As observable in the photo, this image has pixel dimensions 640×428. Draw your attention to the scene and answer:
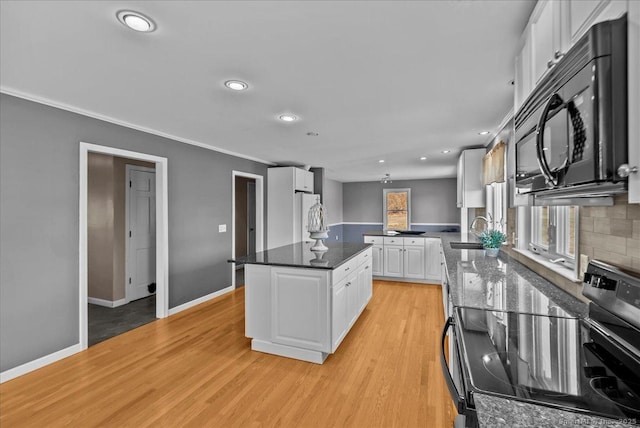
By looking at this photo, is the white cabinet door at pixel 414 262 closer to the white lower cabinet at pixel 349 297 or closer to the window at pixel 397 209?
the white lower cabinet at pixel 349 297

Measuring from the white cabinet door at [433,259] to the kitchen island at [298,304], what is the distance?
2864 mm

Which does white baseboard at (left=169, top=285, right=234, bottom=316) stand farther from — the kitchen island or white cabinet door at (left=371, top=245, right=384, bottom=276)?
white cabinet door at (left=371, top=245, right=384, bottom=276)

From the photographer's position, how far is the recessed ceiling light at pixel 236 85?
2.23m

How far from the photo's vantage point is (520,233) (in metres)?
2.60

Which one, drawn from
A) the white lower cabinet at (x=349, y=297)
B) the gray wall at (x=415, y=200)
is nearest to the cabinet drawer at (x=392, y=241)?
the white lower cabinet at (x=349, y=297)

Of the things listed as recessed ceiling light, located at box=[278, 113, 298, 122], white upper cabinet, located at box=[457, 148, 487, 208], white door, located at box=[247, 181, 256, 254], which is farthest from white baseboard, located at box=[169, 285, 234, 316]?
white upper cabinet, located at box=[457, 148, 487, 208]

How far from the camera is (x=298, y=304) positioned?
2.74m

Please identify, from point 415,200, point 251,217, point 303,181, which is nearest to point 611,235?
point 303,181

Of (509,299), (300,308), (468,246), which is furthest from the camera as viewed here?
(468,246)

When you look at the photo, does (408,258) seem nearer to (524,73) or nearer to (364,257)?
(364,257)

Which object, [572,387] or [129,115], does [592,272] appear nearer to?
[572,387]

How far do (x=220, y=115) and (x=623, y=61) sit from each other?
295 centimetres

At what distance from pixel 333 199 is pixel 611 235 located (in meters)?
7.78

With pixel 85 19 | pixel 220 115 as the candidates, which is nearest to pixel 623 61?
pixel 85 19
